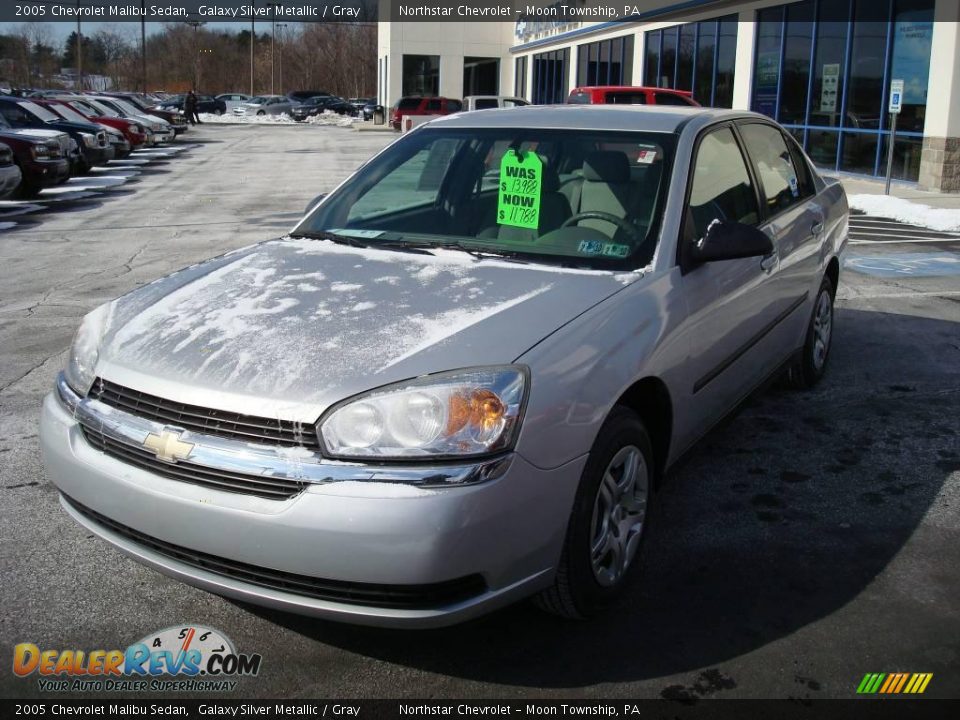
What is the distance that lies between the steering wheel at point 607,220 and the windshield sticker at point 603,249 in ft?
0.21

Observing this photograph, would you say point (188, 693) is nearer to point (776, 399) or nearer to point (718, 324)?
point (718, 324)

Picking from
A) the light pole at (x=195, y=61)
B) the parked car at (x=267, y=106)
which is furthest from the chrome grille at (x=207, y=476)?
the light pole at (x=195, y=61)

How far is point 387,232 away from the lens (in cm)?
411

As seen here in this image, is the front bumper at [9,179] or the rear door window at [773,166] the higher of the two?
the rear door window at [773,166]

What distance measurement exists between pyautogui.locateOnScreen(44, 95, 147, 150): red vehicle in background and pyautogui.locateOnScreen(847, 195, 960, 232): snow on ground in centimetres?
1865

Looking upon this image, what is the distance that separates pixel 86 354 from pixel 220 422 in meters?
0.79

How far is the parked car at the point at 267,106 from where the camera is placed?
199ft

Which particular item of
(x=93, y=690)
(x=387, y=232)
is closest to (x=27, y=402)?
(x=387, y=232)

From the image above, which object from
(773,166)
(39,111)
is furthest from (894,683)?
(39,111)

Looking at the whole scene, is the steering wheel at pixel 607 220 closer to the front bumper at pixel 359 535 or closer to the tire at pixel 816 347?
the front bumper at pixel 359 535

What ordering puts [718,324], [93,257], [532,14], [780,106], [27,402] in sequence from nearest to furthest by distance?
[718,324] < [27,402] < [93,257] < [780,106] < [532,14]

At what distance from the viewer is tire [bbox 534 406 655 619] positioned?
2900 millimetres
